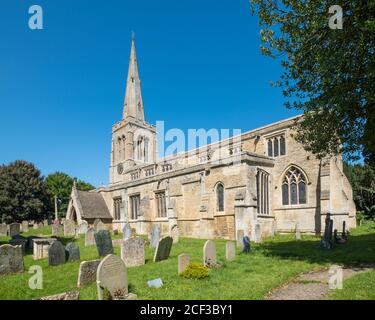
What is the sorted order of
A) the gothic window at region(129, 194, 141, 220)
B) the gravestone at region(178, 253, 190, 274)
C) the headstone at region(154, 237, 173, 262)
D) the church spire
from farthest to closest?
the church spire, the gothic window at region(129, 194, 141, 220), the headstone at region(154, 237, 173, 262), the gravestone at region(178, 253, 190, 274)

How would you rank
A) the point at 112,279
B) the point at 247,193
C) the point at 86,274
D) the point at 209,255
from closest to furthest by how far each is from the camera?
the point at 112,279
the point at 86,274
the point at 209,255
the point at 247,193

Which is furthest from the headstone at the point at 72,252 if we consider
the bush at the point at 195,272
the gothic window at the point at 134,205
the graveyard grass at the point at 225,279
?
the gothic window at the point at 134,205

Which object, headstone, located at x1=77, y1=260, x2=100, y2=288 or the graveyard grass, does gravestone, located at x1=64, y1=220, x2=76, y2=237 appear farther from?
headstone, located at x1=77, y1=260, x2=100, y2=288

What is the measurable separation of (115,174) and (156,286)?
43.3 meters

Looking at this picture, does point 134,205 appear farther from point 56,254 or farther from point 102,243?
point 56,254

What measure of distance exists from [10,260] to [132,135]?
1500 inches

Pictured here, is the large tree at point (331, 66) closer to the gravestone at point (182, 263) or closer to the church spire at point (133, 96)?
the gravestone at point (182, 263)

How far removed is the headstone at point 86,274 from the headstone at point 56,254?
160 inches

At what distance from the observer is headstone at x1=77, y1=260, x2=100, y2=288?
8.31m

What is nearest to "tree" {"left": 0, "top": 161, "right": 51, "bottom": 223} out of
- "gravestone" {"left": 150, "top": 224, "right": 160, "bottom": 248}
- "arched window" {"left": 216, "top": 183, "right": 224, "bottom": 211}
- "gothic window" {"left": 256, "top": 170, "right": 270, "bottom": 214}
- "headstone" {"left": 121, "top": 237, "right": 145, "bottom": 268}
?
"arched window" {"left": 216, "top": 183, "right": 224, "bottom": 211}

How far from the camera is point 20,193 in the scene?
119ft

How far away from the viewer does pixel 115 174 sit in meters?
49.9

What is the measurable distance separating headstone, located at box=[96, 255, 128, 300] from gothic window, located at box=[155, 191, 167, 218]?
69.6ft

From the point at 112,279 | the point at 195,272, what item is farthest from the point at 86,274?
the point at 195,272
